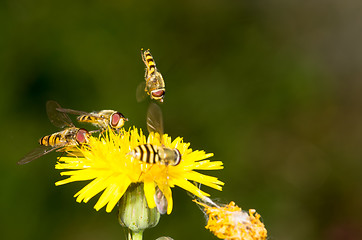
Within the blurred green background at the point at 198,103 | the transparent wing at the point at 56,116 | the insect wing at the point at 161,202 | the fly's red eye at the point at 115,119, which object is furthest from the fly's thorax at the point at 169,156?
the blurred green background at the point at 198,103

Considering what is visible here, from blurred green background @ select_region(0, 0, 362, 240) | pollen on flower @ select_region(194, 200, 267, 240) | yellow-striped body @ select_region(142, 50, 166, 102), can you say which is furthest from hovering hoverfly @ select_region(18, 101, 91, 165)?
blurred green background @ select_region(0, 0, 362, 240)

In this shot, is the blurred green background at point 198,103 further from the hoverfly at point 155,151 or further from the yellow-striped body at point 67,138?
the hoverfly at point 155,151

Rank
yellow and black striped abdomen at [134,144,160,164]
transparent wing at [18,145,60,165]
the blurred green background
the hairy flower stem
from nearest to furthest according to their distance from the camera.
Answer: yellow and black striped abdomen at [134,144,160,164]
the hairy flower stem
transparent wing at [18,145,60,165]
the blurred green background

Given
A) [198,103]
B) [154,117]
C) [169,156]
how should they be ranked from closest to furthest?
[169,156], [154,117], [198,103]

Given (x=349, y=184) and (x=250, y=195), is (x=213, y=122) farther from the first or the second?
(x=349, y=184)

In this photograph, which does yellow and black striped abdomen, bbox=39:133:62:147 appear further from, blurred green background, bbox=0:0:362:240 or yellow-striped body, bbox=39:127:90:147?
blurred green background, bbox=0:0:362:240

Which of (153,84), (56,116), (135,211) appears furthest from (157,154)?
(56,116)

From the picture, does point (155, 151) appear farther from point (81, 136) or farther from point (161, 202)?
point (81, 136)
